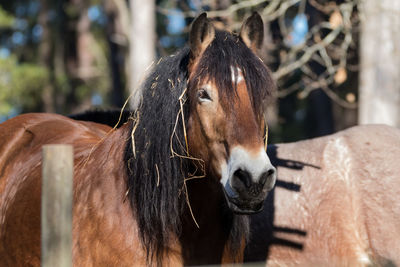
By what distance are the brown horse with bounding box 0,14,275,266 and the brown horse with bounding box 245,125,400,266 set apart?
1.12 meters

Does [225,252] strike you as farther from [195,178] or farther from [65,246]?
[65,246]

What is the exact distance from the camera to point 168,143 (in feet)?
9.27

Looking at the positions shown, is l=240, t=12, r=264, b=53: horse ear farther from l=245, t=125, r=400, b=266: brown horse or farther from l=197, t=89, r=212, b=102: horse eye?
l=245, t=125, r=400, b=266: brown horse

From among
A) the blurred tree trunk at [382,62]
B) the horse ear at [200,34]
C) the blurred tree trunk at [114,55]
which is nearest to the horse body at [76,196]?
the horse ear at [200,34]

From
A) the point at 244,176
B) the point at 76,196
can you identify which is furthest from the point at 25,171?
the point at 244,176

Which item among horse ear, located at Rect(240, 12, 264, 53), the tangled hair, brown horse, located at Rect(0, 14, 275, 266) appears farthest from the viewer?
horse ear, located at Rect(240, 12, 264, 53)

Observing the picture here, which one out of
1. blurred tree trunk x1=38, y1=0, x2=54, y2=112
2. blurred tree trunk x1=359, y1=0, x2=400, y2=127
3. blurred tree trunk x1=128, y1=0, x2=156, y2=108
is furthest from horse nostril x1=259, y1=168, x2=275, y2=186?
blurred tree trunk x1=38, y1=0, x2=54, y2=112

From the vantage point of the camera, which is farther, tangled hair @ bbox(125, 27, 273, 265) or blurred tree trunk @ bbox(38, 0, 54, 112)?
blurred tree trunk @ bbox(38, 0, 54, 112)

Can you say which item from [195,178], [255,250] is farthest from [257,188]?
[255,250]

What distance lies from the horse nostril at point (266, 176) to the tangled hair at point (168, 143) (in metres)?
0.42

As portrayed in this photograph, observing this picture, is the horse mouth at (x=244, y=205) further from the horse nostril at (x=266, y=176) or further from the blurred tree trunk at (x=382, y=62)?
the blurred tree trunk at (x=382, y=62)

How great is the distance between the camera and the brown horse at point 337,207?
3.92 metres

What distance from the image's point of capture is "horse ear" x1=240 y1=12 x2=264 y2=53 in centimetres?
309

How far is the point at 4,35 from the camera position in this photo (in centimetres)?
2612
